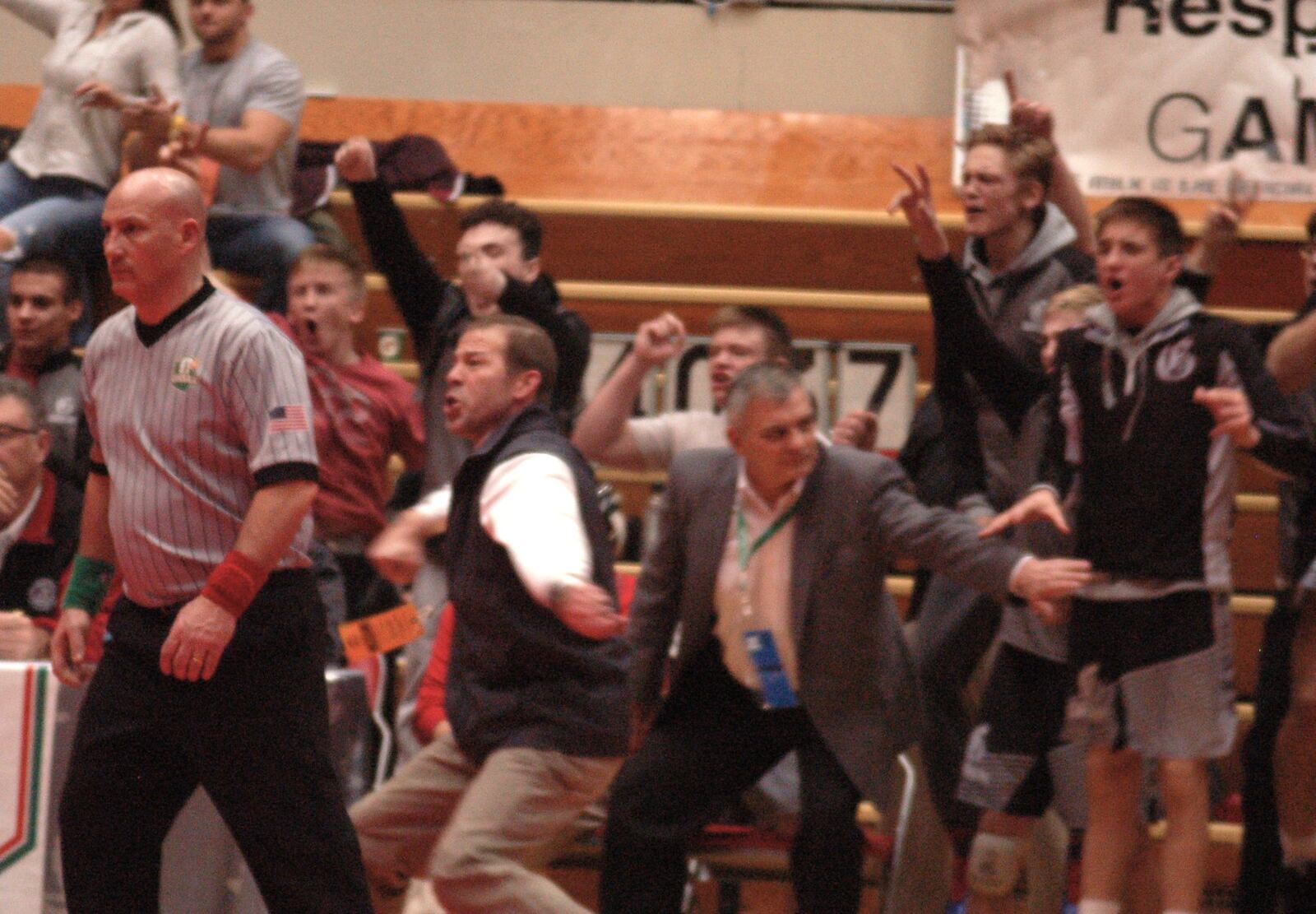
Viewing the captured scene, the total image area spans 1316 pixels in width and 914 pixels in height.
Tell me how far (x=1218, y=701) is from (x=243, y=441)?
2.20 m

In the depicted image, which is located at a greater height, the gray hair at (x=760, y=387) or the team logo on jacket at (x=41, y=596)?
the gray hair at (x=760, y=387)

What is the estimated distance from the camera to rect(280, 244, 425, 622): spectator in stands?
5.24 metres

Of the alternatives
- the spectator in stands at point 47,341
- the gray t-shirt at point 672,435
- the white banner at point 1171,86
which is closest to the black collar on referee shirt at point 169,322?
the gray t-shirt at point 672,435

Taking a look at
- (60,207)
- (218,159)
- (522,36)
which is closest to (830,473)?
(218,159)

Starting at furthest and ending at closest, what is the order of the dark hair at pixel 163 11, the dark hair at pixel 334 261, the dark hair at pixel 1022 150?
the dark hair at pixel 163 11 → the dark hair at pixel 334 261 → the dark hair at pixel 1022 150

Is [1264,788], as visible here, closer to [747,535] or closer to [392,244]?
[747,535]

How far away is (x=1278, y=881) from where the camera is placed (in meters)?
4.43

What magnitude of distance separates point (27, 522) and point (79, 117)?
68.4 inches

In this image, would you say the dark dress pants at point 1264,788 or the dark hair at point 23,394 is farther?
the dark hair at point 23,394

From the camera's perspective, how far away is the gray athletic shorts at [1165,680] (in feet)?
13.6

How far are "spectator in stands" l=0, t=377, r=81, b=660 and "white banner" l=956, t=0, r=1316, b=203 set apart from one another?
3517 mm

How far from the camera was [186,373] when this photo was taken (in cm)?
348

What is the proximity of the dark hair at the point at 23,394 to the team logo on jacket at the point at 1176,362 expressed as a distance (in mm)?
2893

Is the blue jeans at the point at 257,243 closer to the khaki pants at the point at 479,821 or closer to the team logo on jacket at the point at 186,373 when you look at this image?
the khaki pants at the point at 479,821
